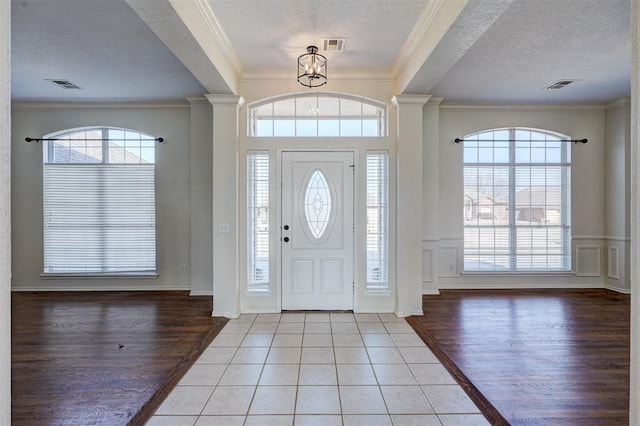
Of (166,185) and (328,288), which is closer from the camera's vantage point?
(328,288)

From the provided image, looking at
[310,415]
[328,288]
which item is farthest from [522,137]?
[310,415]

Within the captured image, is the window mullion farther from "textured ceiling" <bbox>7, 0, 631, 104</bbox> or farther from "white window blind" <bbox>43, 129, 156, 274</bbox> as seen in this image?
"white window blind" <bbox>43, 129, 156, 274</bbox>

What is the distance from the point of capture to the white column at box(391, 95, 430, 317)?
4.37 m

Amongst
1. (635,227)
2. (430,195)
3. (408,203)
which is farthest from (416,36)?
(635,227)

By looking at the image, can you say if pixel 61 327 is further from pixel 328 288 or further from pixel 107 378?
pixel 328 288

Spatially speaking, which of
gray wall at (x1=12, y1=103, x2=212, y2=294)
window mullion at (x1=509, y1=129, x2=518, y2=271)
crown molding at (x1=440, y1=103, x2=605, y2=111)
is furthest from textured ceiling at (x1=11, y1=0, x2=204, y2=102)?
window mullion at (x1=509, y1=129, x2=518, y2=271)

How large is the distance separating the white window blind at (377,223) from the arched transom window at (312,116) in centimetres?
39

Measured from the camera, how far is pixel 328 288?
4.54 m

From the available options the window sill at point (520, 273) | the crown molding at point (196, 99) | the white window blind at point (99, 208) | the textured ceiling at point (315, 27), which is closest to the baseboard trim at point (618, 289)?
the window sill at point (520, 273)

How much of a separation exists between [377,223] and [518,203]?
2.76 metres

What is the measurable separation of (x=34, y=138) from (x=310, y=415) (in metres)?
5.82

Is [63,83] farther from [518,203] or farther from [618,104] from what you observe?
[618,104]
